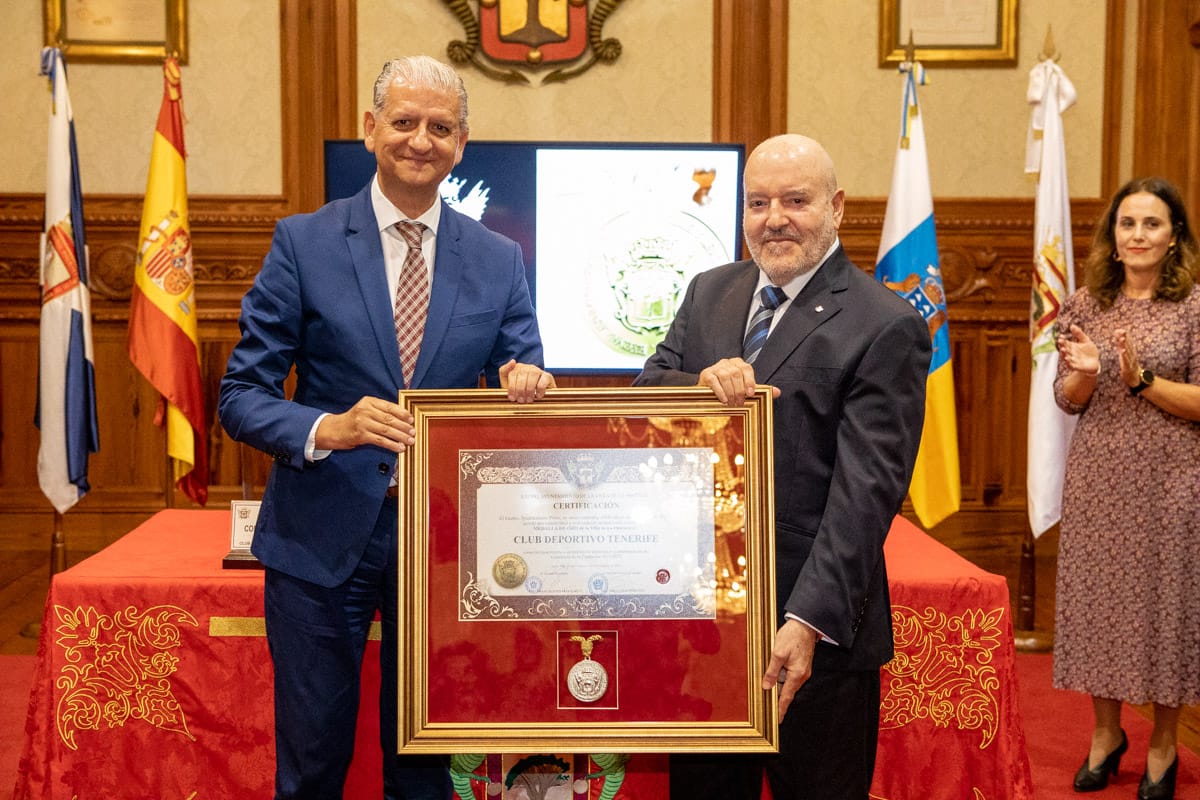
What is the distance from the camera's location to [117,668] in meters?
2.72

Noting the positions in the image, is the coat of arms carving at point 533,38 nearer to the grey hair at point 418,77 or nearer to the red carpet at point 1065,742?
the red carpet at point 1065,742

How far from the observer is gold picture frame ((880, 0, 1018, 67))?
5.79 m

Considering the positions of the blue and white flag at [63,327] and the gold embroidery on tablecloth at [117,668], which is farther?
the blue and white flag at [63,327]

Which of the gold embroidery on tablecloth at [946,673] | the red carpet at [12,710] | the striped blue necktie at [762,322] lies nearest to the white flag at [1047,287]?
the gold embroidery on tablecloth at [946,673]

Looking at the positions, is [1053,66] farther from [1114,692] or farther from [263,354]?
[263,354]

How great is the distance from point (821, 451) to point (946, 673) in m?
1.18

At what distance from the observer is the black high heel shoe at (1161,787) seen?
3209 millimetres

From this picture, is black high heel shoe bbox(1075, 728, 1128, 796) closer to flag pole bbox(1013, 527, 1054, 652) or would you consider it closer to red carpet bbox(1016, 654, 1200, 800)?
red carpet bbox(1016, 654, 1200, 800)

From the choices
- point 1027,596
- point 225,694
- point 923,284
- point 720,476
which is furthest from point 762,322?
point 1027,596

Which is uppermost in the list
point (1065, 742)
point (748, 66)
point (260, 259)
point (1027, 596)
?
point (748, 66)

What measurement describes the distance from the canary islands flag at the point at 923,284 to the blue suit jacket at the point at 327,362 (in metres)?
2.85

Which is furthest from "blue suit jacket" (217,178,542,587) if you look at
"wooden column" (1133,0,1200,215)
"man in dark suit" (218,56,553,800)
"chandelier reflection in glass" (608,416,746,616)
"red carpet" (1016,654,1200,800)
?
"wooden column" (1133,0,1200,215)

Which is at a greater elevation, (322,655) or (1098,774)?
(322,655)

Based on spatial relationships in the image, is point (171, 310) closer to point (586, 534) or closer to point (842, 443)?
point (586, 534)
